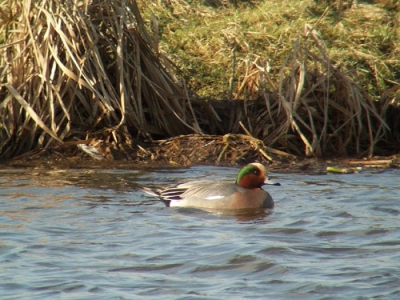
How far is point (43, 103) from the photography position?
8.16 meters

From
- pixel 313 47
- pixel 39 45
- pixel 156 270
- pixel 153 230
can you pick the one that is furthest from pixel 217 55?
pixel 156 270

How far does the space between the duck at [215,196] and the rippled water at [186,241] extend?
0.31ft

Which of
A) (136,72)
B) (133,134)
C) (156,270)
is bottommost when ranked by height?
(156,270)

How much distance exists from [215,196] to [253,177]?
1.29 ft

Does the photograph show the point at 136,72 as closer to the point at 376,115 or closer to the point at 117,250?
the point at 376,115

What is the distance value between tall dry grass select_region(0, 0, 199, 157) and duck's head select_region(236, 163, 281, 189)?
1358 millimetres

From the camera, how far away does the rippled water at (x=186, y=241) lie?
4.96 metres

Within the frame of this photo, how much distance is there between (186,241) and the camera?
19.3ft

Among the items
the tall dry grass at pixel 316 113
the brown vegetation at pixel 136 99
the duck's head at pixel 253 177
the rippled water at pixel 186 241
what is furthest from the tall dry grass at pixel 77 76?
the duck's head at pixel 253 177

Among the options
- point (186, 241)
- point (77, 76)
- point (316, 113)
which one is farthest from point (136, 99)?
point (186, 241)

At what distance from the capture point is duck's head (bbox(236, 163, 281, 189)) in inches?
284

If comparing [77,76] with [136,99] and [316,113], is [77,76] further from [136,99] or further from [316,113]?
[316,113]

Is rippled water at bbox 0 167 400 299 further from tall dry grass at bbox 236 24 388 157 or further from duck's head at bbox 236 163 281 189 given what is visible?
tall dry grass at bbox 236 24 388 157

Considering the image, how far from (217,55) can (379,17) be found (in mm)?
1944
